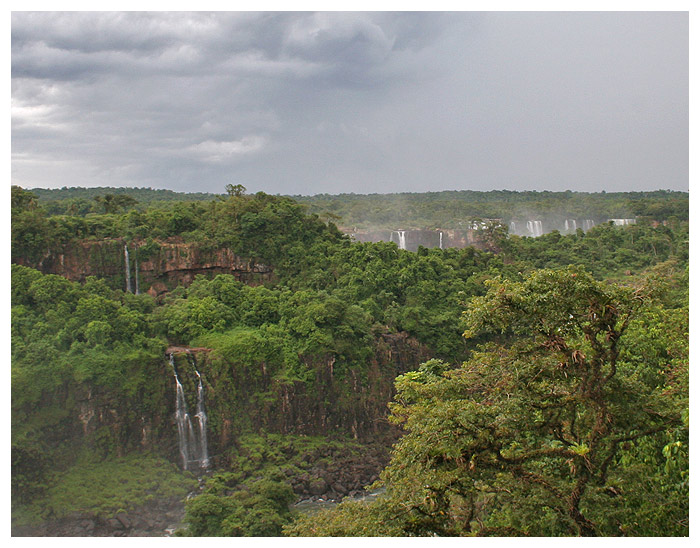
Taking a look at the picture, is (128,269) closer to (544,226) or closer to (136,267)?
(136,267)

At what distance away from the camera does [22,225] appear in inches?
873

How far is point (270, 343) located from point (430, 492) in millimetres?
13760

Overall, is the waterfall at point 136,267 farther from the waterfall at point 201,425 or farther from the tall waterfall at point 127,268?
the waterfall at point 201,425

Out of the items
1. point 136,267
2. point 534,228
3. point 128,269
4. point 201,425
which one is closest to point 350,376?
point 201,425

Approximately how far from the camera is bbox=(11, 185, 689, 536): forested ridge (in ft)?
23.5

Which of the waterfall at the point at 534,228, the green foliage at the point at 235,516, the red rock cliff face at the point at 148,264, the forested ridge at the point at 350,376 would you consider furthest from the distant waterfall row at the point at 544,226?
the green foliage at the point at 235,516

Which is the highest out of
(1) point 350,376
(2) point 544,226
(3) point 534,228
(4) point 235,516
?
(2) point 544,226

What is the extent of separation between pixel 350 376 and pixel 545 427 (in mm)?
13765

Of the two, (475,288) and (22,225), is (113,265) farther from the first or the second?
(475,288)

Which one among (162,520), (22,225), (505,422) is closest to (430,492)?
(505,422)

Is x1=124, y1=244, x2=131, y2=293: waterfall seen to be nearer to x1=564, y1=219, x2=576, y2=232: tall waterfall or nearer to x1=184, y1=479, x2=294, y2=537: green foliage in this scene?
x1=184, y1=479, x2=294, y2=537: green foliage

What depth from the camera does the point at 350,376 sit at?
21094 millimetres

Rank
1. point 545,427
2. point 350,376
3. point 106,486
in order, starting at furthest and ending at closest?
point 350,376 → point 106,486 → point 545,427

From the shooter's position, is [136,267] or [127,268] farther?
[136,267]
